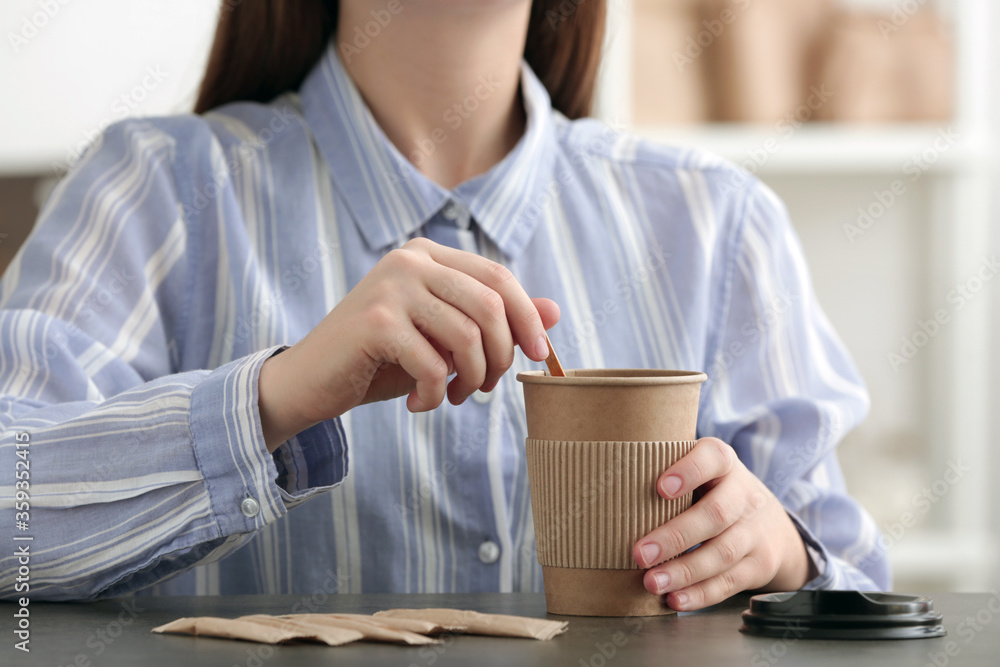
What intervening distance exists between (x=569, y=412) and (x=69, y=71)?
1411mm

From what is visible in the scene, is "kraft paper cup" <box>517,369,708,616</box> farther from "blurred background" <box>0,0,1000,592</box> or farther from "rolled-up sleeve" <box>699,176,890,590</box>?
"blurred background" <box>0,0,1000,592</box>

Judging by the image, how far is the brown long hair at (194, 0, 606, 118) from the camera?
1.12m

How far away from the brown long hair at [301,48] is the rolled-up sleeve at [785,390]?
0.91ft

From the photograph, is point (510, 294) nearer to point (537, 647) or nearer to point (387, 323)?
point (387, 323)

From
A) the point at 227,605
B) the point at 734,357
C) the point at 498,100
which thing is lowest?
the point at 227,605

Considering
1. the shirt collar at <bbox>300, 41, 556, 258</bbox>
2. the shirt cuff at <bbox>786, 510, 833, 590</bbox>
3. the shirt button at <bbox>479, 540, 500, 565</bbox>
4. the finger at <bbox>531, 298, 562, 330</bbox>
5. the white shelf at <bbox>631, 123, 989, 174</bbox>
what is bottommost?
the shirt button at <bbox>479, 540, 500, 565</bbox>

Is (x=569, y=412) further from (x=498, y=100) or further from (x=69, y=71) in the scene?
(x=69, y=71)

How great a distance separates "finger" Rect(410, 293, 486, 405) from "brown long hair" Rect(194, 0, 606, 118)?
602 mm

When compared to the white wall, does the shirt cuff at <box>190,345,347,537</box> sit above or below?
below

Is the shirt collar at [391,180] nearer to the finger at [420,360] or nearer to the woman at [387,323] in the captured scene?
the woman at [387,323]

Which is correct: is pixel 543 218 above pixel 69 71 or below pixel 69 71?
below

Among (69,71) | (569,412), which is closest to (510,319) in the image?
(569,412)

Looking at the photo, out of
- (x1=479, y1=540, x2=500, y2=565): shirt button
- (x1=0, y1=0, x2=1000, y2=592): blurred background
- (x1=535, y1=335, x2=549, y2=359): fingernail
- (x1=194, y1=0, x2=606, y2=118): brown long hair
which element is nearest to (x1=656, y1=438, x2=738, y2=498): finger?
(x1=535, y1=335, x2=549, y2=359): fingernail

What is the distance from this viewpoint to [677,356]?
3.45ft
